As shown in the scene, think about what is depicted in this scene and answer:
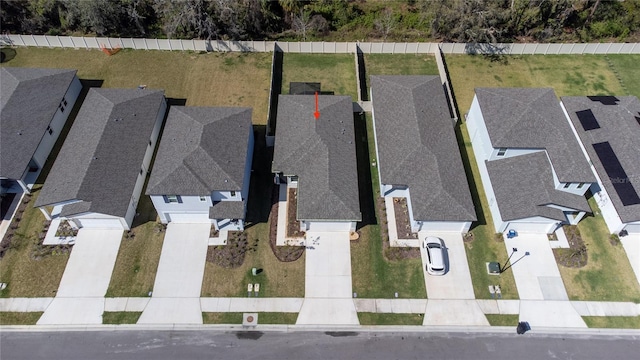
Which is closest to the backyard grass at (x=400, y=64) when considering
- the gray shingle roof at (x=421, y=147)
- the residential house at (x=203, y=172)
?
the gray shingle roof at (x=421, y=147)

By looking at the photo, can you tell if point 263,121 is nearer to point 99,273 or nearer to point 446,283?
point 99,273

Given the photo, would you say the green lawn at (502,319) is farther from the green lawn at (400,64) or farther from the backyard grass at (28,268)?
the backyard grass at (28,268)

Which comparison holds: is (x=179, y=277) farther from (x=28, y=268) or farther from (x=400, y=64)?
(x=400, y=64)

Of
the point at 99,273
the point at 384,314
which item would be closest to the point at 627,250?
the point at 384,314

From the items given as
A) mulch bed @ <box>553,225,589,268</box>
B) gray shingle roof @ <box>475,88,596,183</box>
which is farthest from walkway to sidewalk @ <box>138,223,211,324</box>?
mulch bed @ <box>553,225,589,268</box>

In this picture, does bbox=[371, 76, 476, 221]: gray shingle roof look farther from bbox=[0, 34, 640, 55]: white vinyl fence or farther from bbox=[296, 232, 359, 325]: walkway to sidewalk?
bbox=[0, 34, 640, 55]: white vinyl fence

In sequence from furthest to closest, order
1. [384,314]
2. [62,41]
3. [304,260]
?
[62,41] → [304,260] → [384,314]

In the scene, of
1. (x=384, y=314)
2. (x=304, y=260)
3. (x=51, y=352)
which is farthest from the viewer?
(x=304, y=260)

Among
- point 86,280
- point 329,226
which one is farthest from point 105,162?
point 329,226

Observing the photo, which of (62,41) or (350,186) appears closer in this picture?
(350,186)
